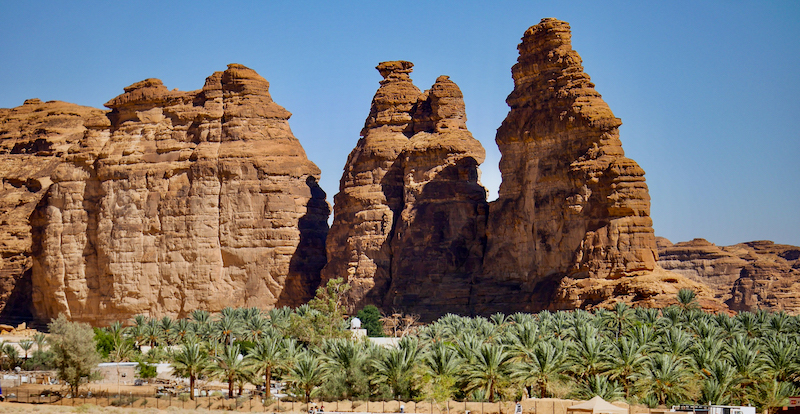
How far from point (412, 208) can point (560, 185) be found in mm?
16179

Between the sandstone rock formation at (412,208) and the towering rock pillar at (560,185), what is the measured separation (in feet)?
11.4

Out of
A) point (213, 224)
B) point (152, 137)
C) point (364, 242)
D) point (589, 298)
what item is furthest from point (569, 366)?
point (152, 137)

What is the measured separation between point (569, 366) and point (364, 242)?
4681 cm

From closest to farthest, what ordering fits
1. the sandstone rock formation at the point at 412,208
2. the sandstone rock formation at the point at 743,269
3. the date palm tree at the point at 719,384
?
the date palm tree at the point at 719,384 < the sandstone rock formation at the point at 412,208 < the sandstone rock formation at the point at 743,269

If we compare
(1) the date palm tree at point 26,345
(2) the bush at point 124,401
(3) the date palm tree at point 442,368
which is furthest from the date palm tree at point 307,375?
(1) the date palm tree at point 26,345

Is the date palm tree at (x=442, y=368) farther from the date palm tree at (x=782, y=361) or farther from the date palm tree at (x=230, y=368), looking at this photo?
the date palm tree at (x=782, y=361)

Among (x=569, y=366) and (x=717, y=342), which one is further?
(x=717, y=342)

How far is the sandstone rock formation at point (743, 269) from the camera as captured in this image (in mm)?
138125

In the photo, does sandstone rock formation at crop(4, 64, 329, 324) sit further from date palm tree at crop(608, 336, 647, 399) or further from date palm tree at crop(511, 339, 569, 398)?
date palm tree at crop(608, 336, 647, 399)

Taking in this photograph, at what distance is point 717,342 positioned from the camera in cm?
5716

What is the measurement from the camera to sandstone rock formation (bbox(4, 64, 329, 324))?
102m

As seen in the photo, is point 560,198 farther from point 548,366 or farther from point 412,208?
point 548,366

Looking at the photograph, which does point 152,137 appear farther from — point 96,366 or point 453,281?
point 96,366

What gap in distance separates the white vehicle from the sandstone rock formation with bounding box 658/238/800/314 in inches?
3263
